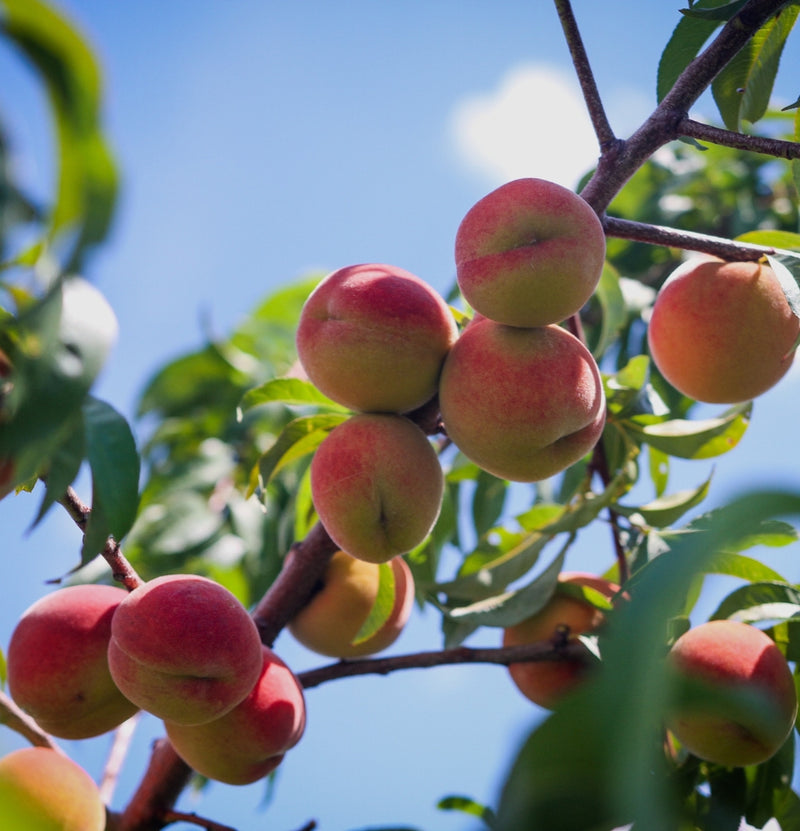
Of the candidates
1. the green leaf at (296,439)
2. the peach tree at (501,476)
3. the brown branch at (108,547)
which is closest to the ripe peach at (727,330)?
the peach tree at (501,476)

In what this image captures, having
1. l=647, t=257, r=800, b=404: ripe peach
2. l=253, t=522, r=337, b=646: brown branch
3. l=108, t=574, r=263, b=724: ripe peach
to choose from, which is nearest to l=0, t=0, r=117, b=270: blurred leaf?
l=108, t=574, r=263, b=724: ripe peach

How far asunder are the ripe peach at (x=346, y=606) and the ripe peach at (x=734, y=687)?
48cm

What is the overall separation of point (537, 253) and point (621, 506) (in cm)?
61

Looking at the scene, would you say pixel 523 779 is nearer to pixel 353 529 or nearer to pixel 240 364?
pixel 353 529

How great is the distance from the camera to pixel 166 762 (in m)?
1.26

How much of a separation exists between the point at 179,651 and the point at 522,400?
512mm

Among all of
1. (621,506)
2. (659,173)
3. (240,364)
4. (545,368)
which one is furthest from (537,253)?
(659,173)

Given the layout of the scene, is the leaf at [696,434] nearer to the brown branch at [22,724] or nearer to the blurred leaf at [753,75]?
the blurred leaf at [753,75]

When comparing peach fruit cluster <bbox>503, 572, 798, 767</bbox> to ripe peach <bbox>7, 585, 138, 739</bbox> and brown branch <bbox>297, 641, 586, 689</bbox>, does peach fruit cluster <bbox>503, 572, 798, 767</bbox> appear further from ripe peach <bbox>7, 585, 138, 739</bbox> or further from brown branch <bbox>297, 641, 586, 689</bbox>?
ripe peach <bbox>7, 585, 138, 739</bbox>

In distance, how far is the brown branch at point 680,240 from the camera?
1.21 meters

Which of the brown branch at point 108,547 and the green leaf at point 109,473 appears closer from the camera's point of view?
the green leaf at point 109,473

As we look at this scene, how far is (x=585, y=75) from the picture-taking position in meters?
1.13

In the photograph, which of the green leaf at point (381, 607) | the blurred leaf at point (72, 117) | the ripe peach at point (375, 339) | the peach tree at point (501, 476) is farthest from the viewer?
the green leaf at point (381, 607)

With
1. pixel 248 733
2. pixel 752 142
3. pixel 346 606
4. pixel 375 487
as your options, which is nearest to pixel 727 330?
pixel 752 142
